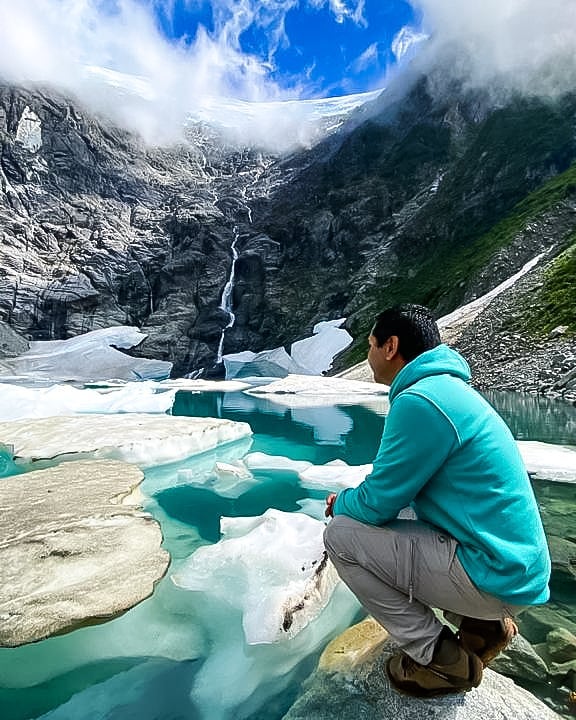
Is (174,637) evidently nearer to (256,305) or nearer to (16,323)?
(256,305)

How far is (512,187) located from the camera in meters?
69.7

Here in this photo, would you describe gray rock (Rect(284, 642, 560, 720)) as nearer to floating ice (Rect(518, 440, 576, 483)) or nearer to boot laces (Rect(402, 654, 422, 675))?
boot laces (Rect(402, 654, 422, 675))

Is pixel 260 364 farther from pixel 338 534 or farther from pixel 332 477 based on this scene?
pixel 338 534

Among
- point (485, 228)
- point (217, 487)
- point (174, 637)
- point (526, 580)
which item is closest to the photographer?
point (526, 580)

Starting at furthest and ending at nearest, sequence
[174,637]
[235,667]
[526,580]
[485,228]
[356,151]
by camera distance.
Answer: [356,151] < [485,228] < [174,637] < [235,667] < [526,580]

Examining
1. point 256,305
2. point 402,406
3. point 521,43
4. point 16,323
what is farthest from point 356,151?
point 402,406

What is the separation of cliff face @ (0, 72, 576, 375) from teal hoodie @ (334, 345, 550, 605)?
171 feet

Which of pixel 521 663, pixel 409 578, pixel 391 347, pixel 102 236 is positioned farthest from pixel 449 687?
pixel 102 236

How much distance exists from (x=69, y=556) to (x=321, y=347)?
60568 millimetres

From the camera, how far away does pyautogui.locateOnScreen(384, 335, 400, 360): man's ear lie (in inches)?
117

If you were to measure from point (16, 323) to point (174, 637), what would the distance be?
3336 inches

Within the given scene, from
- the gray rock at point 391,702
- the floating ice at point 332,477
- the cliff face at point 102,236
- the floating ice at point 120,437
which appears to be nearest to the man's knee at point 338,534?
the gray rock at point 391,702

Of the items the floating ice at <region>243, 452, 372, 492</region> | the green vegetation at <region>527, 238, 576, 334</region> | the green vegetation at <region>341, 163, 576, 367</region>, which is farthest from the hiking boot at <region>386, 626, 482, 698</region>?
the green vegetation at <region>341, 163, 576, 367</region>

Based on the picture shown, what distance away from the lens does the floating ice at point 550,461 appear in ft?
34.1
